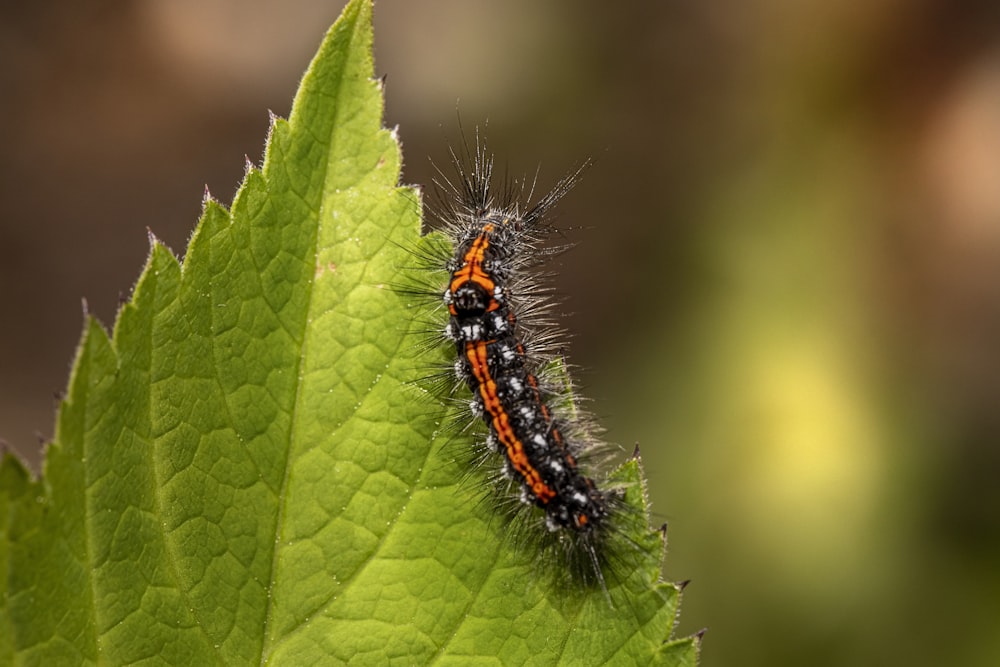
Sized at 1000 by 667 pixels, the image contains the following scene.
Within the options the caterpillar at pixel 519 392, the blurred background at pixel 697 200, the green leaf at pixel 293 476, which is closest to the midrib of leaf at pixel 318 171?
the green leaf at pixel 293 476

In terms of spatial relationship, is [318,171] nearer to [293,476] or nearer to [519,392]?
[293,476]

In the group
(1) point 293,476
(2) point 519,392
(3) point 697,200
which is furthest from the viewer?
(3) point 697,200

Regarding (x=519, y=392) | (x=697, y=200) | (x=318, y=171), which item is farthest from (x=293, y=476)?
(x=697, y=200)

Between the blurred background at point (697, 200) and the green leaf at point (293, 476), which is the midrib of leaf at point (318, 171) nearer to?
the green leaf at point (293, 476)

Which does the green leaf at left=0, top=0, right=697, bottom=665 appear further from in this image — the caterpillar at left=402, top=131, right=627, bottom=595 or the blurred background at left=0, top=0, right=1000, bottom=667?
the blurred background at left=0, top=0, right=1000, bottom=667

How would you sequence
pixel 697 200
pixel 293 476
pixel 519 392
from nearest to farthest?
pixel 293 476 → pixel 519 392 → pixel 697 200

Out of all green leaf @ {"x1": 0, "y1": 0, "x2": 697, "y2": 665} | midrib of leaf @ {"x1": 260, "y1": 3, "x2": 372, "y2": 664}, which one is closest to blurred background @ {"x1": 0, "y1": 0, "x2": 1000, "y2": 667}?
green leaf @ {"x1": 0, "y1": 0, "x2": 697, "y2": 665}
